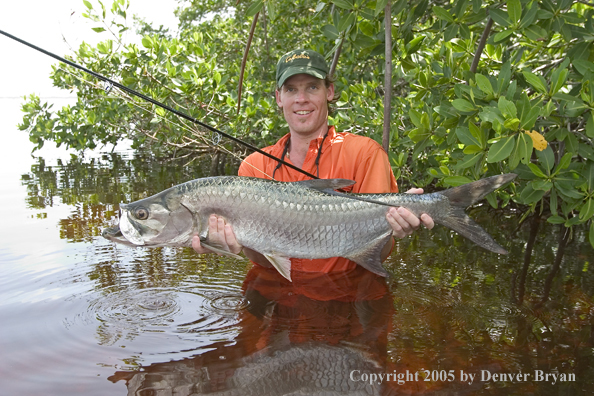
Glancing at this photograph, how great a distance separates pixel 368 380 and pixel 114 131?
12.0 metres

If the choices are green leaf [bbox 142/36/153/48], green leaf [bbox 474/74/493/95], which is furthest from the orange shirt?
green leaf [bbox 142/36/153/48]

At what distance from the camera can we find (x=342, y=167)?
4613 millimetres

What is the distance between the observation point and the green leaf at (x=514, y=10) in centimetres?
374

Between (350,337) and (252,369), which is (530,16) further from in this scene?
(252,369)

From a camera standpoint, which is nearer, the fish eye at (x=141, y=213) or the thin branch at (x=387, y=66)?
the fish eye at (x=141, y=213)

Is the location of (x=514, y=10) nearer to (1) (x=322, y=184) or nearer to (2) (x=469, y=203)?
(2) (x=469, y=203)

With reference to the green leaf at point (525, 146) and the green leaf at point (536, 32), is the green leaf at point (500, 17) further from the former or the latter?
the green leaf at point (525, 146)

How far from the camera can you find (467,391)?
306 cm

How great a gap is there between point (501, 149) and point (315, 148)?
1.80 m

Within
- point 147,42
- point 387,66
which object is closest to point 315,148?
point 387,66

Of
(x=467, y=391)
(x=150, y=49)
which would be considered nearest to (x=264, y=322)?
(x=467, y=391)

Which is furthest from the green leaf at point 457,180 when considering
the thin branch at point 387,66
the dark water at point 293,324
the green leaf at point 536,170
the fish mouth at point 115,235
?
the fish mouth at point 115,235

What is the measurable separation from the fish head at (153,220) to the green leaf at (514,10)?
9.30 ft

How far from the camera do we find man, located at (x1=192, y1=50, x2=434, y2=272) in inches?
178
